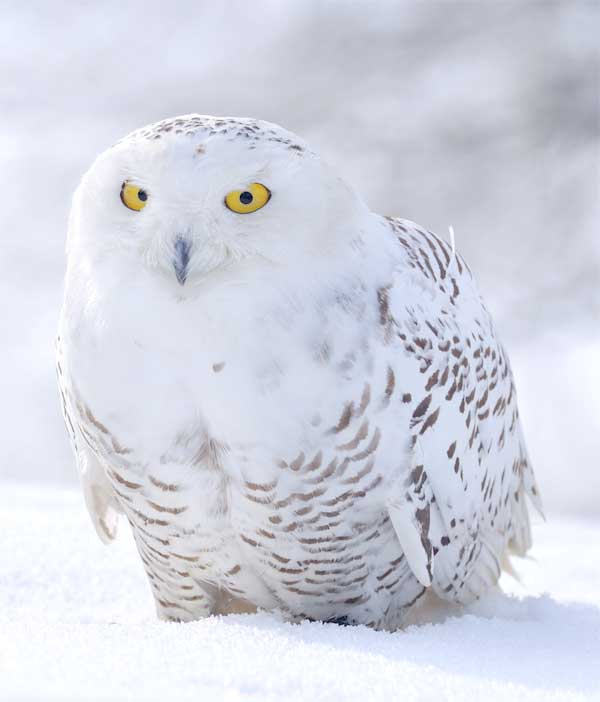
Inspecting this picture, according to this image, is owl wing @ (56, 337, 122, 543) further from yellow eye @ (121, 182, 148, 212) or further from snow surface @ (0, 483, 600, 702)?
yellow eye @ (121, 182, 148, 212)

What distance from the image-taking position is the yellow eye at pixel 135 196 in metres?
1.22

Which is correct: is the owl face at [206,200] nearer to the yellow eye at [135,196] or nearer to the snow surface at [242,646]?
the yellow eye at [135,196]

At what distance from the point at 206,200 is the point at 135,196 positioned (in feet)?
0.29

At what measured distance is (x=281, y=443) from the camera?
1.28 m

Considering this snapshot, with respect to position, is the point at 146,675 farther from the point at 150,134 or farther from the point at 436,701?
the point at 150,134

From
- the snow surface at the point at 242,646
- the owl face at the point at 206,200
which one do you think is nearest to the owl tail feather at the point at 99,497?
the snow surface at the point at 242,646

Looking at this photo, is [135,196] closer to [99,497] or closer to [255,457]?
[255,457]

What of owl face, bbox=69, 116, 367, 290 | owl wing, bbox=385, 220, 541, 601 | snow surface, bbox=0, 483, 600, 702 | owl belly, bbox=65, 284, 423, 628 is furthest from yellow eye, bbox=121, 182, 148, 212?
snow surface, bbox=0, 483, 600, 702

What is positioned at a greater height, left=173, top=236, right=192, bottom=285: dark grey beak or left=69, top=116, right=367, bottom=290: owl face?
left=69, top=116, right=367, bottom=290: owl face

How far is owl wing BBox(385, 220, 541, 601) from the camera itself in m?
1.35

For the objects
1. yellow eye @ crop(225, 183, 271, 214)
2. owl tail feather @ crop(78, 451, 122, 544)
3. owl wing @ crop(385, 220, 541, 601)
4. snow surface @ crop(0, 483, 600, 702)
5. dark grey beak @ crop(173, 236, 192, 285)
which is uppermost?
yellow eye @ crop(225, 183, 271, 214)

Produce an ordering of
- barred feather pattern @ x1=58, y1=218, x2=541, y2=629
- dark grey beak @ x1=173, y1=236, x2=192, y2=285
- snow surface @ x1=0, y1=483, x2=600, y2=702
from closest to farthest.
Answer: snow surface @ x1=0, y1=483, x2=600, y2=702
dark grey beak @ x1=173, y1=236, x2=192, y2=285
barred feather pattern @ x1=58, y1=218, x2=541, y2=629

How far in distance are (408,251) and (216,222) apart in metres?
0.33

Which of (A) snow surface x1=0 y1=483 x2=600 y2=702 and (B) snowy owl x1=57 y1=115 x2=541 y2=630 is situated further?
(B) snowy owl x1=57 y1=115 x2=541 y2=630
